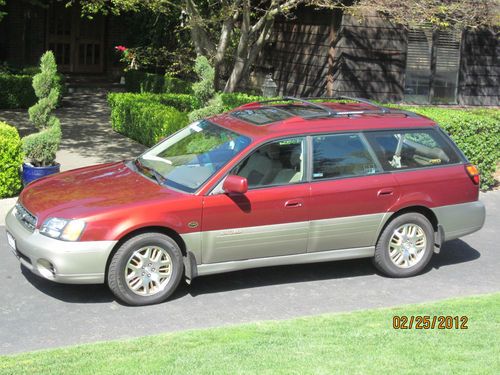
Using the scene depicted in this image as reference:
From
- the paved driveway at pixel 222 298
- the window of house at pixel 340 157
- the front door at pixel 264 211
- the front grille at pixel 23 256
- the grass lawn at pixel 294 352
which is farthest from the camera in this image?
the window of house at pixel 340 157

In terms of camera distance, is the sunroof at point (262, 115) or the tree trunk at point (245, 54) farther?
the tree trunk at point (245, 54)

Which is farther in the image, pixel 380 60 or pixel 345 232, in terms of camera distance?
pixel 380 60

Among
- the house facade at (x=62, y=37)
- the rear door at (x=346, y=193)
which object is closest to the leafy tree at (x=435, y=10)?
the rear door at (x=346, y=193)

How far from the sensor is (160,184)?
23.7 ft

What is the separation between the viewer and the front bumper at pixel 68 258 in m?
6.48

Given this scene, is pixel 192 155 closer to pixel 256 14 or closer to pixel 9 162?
pixel 9 162

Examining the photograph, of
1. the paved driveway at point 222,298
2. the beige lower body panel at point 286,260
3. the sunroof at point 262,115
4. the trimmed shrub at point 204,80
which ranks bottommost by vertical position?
the paved driveway at point 222,298

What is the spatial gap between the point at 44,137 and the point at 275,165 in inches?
189

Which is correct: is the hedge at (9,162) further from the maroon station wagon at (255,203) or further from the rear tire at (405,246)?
the rear tire at (405,246)

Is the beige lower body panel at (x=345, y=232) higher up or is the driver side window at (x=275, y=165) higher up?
the driver side window at (x=275, y=165)

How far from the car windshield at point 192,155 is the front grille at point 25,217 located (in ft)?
4.08

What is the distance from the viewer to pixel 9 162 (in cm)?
1052

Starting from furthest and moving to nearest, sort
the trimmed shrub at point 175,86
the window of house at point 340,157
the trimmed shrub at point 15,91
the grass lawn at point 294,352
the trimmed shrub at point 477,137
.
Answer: the trimmed shrub at point 15,91
the trimmed shrub at point 175,86
the trimmed shrub at point 477,137
the window of house at point 340,157
the grass lawn at point 294,352

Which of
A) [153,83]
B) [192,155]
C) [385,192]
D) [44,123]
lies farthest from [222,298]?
[153,83]
